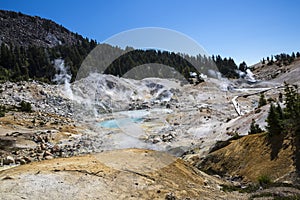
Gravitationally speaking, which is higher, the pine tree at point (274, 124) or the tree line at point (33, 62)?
the tree line at point (33, 62)

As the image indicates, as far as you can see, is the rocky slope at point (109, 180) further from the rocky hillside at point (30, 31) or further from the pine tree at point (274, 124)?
the rocky hillside at point (30, 31)

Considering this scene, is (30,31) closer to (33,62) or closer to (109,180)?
(33,62)

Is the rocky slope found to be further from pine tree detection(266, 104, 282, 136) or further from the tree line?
the tree line

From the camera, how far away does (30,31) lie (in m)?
146

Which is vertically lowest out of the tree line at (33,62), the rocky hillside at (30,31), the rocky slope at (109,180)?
the rocky slope at (109,180)

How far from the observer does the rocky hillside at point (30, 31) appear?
137375 millimetres

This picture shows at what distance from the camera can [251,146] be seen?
698 inches

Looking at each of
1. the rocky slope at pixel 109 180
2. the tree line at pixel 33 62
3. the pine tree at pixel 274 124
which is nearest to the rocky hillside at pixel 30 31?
the tree line at pixel 33 62

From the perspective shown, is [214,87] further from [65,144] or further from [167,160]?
[167,160]

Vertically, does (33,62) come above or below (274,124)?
above

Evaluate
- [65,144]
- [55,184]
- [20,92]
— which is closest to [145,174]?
[55,184]

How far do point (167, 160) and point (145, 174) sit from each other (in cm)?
242

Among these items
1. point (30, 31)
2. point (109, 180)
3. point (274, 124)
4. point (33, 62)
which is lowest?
point (109, 180)

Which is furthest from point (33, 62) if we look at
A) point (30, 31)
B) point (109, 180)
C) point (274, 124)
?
point (109, 180)
